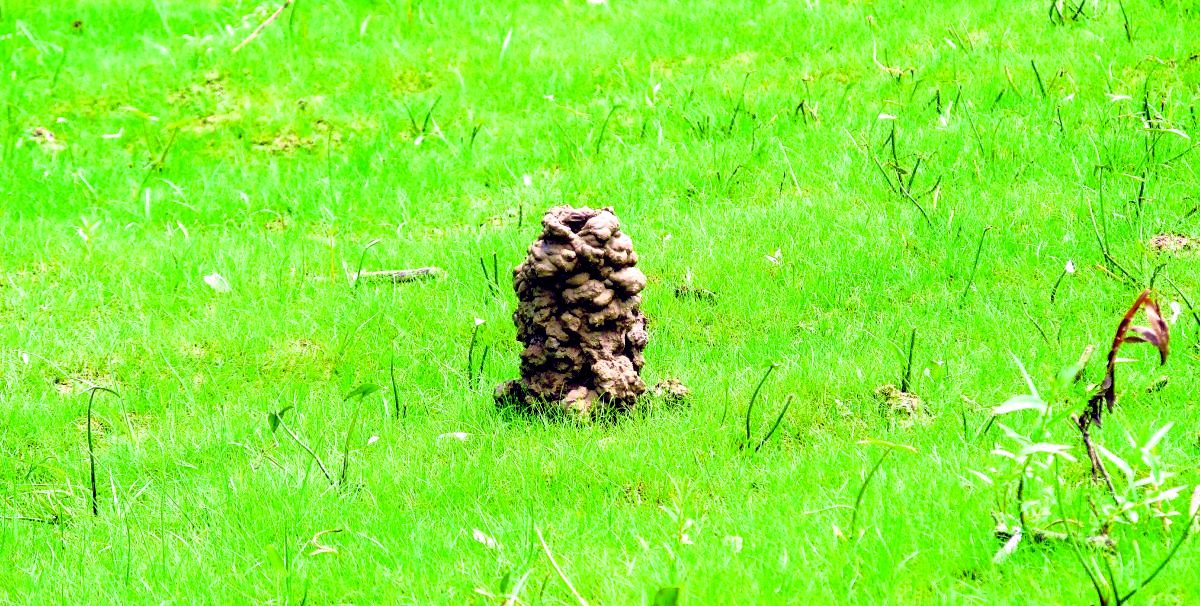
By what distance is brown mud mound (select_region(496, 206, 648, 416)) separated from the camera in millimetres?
4156

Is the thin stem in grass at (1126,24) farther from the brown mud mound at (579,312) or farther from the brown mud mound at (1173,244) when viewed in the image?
the brown mud mound at (579,312)

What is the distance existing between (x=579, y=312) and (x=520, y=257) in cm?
146

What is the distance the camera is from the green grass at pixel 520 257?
3.40 m

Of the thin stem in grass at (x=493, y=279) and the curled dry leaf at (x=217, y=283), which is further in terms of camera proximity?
the curled dry leaf at (x=217, y=283)

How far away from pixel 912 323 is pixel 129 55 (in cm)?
569

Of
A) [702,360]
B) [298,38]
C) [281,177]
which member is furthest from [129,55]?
[702,360]

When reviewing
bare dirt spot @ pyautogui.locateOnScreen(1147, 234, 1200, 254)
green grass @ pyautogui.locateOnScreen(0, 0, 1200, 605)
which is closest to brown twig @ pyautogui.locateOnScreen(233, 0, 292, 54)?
green grass @ pyautogui.locateOnScreen(0, 0, 1200, 605)

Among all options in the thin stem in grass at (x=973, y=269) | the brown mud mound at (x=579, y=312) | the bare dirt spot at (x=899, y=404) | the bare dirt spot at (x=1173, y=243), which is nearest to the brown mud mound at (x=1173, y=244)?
the bare dirt spot at (x=1173, y=243)

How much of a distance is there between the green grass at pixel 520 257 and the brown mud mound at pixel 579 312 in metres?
0.18

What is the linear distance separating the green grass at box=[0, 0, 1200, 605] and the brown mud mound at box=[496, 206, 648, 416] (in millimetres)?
181

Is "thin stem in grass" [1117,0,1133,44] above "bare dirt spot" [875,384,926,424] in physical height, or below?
above

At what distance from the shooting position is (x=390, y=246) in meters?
5.91

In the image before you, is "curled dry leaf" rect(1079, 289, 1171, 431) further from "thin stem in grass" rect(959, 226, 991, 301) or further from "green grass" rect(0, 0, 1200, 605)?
"thin stem in grass" rect(959, 226, 991, 301)

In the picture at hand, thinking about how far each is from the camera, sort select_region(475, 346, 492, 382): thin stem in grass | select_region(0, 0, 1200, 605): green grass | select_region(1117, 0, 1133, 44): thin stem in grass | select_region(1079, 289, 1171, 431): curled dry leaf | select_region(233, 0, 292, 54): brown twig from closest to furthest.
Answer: select_region(1079, 289, 1171, 431): curled dry leaf → select_region(0, 0, 1200, 605): green grass → select_region(475, 346, 492, 382): thin stem in grass → select_region(1117, 0, 1133, 44): thin stem in grass → select_region(233, 0, 292, 54): brown twig
